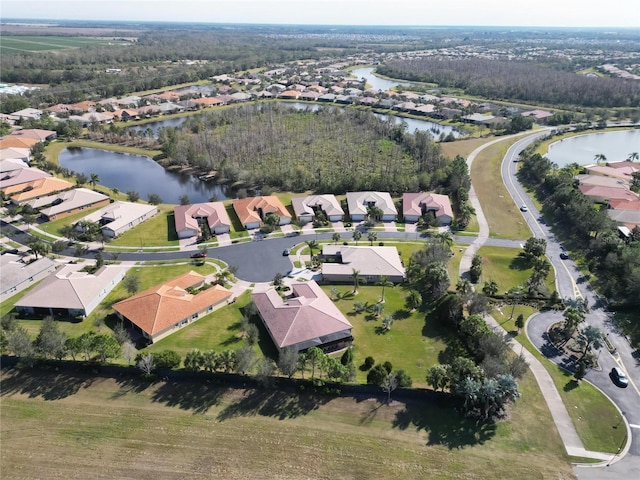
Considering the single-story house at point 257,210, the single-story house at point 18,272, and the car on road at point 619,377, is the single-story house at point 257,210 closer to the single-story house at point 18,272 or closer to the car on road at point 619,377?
the single-story house at point 18,272

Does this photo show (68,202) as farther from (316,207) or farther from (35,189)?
(316,207)

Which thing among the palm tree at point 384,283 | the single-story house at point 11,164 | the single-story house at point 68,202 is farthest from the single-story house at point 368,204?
the single-story house at point 11,164

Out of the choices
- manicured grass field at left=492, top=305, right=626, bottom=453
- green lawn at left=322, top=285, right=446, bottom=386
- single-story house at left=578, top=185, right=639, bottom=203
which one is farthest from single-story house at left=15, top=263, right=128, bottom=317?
single-story house at left=578, top=185, right=639, bottom=203

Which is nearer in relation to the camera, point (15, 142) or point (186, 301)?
point (186, 301)

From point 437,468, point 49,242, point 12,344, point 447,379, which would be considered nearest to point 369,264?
point 447,379

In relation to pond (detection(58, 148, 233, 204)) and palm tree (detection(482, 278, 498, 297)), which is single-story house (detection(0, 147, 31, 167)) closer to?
pond (detection(58, 148, 233, 204))

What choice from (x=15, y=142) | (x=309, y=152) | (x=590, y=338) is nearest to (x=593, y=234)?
Answer: (x=590, y=338)
